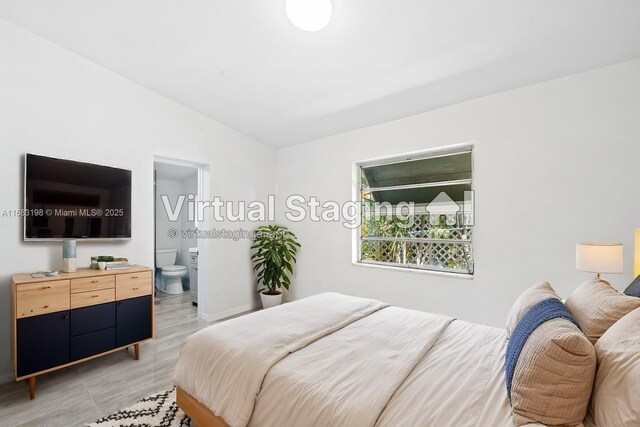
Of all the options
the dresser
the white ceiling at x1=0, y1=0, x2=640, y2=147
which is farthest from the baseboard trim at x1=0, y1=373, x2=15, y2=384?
the white ceiling at x1=0, y1=0, x2=640, y2=147

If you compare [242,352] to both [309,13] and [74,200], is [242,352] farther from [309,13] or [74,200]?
[74,200]

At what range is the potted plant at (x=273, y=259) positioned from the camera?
4398 millimetres

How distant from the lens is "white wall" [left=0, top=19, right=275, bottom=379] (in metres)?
2.55

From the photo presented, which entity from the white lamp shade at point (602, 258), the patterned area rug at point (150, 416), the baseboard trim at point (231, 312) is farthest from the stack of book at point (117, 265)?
the white lamp shade at point (602, 258)

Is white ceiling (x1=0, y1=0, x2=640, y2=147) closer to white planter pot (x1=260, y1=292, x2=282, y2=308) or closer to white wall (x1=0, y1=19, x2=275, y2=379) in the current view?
white wall (x1=0, y1=19, x2=275, y2=379)

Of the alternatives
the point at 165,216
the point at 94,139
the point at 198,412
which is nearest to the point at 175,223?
the point at 165,216

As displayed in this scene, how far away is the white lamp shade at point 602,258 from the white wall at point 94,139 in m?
3.77

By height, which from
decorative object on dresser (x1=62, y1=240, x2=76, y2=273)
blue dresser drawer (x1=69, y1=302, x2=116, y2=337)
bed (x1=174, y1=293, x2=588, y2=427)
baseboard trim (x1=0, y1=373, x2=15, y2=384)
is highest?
decorative object on dresser (x1=62, y1=240, x2=76, y2=273)

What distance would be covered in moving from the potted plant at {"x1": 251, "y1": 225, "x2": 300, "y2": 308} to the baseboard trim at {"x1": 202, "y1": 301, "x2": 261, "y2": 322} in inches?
8.0

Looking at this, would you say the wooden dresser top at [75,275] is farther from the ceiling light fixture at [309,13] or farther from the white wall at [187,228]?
the white wall at [187,228]

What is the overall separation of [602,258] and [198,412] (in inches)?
111

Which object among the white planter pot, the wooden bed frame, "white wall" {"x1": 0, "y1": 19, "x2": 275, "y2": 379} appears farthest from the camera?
the white planter pot

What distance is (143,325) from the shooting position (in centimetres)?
291

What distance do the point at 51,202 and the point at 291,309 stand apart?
236 cm
